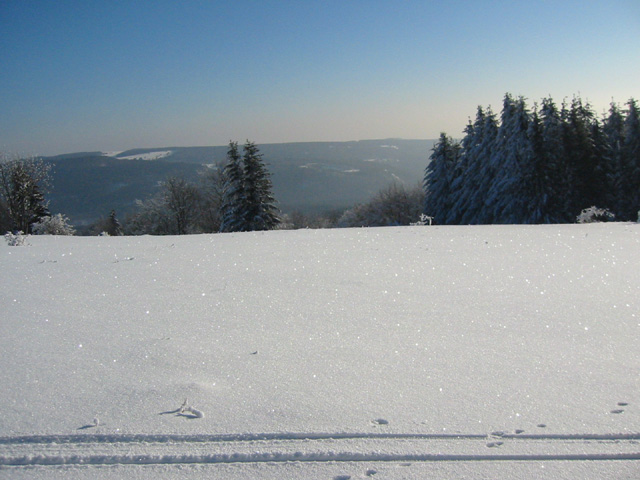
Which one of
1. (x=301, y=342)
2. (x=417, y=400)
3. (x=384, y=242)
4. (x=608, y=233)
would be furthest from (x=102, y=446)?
(x=608, y=233)

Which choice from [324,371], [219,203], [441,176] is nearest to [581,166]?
[441,176]

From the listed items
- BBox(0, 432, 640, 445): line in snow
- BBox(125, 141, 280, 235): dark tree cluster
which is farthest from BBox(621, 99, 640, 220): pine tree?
BBox(0, 432, 640, 445): line in snow

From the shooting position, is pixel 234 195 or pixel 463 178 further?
pixel 463 178

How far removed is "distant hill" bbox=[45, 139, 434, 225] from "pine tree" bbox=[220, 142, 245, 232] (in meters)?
39.8

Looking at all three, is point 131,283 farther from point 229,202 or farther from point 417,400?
point 229,202

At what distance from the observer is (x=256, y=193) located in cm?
3078

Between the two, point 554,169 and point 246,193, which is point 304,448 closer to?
point 246,193

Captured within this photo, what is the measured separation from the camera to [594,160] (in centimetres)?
3272

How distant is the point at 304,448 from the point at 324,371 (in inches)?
25.5

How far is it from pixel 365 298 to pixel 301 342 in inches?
39.2

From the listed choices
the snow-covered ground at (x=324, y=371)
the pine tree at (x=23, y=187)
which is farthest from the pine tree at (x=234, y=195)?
the snow-covered ground at (x=324, y=371)

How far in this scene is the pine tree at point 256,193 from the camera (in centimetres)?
3023

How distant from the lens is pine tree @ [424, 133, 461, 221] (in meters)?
39.6

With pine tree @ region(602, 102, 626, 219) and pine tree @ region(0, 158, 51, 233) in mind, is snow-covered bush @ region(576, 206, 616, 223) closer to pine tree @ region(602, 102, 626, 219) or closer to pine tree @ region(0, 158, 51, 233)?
pine tree @ region(602, 102, 626, 219)
